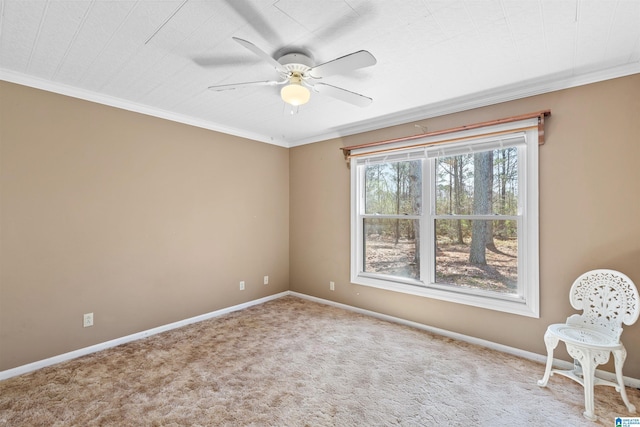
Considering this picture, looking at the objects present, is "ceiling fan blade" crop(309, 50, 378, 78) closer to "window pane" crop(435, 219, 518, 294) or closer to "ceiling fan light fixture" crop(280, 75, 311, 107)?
"ceiling fan light fixture" crop(280, 75, 311, 107)

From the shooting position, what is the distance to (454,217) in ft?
10.5

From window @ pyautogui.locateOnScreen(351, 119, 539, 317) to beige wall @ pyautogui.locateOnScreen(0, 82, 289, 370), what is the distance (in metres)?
1.73

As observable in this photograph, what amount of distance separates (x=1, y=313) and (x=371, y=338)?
3244mm

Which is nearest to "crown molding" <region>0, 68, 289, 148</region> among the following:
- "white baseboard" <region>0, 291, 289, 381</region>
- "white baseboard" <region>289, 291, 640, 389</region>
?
"white baseboard" <region>0, 291, 289, 381</region>

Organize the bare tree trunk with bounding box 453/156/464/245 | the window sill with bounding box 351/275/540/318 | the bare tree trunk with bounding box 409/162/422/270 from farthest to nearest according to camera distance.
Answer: the bare tree trunk with bounding box 409/162/422/270 < the bare tree trunk with bounding box 453/156/464/245 < the window sill with bounding box 351/275/540/318

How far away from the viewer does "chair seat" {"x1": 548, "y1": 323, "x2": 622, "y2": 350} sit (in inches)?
77.5

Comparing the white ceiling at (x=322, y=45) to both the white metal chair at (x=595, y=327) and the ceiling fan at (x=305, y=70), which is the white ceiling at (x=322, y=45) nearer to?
the ceiling fan at (x=305, y=70)

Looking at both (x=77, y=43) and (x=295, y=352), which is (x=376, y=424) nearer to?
(x=295, y=352)

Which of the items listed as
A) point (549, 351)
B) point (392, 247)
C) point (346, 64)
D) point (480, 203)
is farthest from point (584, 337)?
point (346, 64)

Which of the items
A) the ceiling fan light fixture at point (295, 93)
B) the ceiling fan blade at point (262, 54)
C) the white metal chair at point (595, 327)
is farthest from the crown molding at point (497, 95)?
the ceiling fan blade at point (262, 54)

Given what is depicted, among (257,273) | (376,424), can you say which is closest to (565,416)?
(376,424)

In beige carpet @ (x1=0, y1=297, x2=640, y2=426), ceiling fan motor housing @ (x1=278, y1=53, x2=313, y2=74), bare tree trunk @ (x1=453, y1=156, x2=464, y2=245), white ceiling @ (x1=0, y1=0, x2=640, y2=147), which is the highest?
white ceiling @ (x1=0, y1=0, x2=640, y2=147)

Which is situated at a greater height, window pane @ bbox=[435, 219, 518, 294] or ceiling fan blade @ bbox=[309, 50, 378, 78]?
ceiling fan blade @ bbox=[309, 50, 378, 78]

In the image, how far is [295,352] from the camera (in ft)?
9.21
